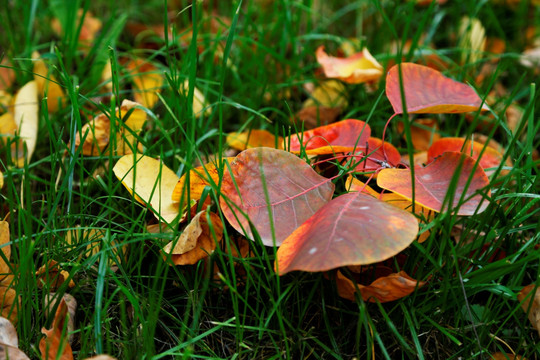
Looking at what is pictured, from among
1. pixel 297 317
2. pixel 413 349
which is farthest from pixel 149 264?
pixel 413 349

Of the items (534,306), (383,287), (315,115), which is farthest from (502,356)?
(315,115)

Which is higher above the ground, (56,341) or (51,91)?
(51,91)

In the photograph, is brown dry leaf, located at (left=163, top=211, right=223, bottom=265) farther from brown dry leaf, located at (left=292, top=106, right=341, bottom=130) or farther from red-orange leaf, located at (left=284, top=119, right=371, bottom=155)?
brown dry leaf, located at (left=292, top=106, right=341, bottom=130)

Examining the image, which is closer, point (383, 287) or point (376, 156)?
point (383, 287)

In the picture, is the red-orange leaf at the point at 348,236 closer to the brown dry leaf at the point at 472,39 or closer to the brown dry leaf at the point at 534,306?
the brown dry leaf at the point at 534,306

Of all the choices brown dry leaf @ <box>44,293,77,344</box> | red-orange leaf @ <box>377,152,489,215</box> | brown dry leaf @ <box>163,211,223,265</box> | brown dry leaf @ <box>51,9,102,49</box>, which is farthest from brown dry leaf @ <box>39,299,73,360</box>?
brown dry leaf @ <box>51,9,102,49</box>

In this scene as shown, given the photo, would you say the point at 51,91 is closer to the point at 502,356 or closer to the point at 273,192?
the point at 273,192
